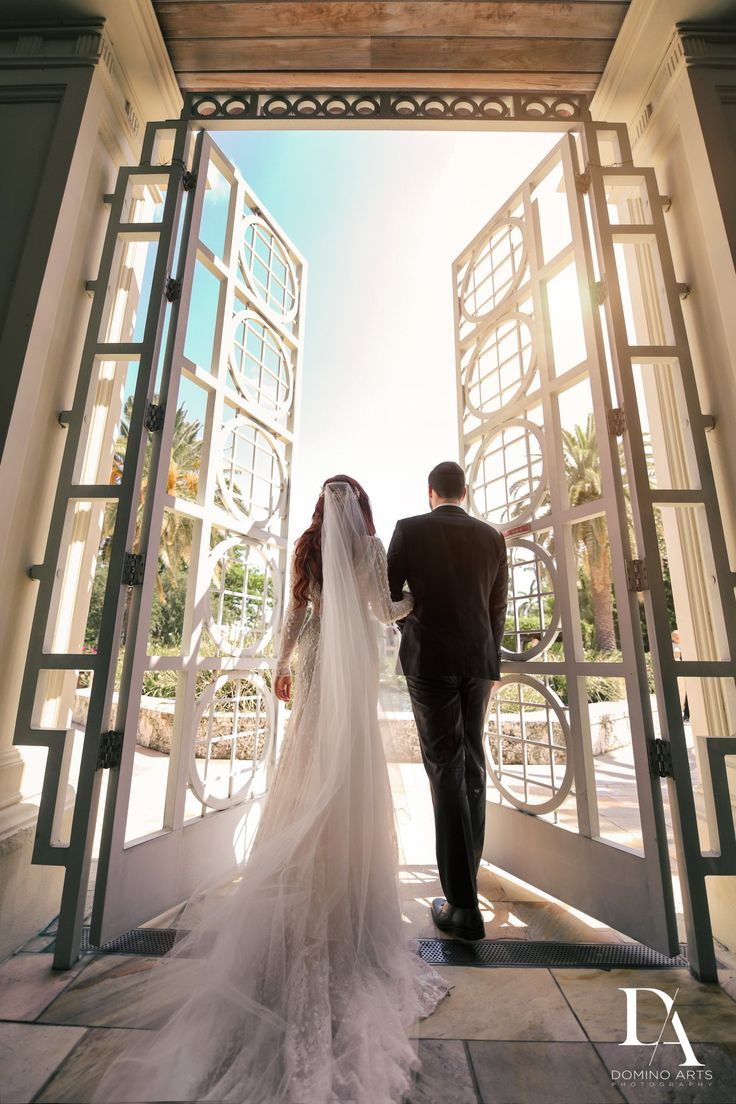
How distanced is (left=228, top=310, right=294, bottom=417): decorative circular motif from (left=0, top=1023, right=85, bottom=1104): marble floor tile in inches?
112

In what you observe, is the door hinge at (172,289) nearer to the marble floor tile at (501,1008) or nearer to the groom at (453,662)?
the groom at (453,662)

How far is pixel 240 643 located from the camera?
9.46ft

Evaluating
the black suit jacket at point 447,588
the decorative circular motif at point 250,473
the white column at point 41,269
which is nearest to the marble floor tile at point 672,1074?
the black suit jacket at point 447,588

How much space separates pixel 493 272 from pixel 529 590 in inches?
87.2

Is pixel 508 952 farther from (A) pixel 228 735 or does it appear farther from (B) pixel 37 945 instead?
(B) pixel 37 945

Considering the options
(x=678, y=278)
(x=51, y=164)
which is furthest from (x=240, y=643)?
(x=678, y=278)

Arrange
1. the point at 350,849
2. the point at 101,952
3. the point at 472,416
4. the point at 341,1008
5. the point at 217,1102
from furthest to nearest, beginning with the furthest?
the point at 472,416
the point at 101,952
the point at 350,849
the point at 341,1008
the point at 217,1102

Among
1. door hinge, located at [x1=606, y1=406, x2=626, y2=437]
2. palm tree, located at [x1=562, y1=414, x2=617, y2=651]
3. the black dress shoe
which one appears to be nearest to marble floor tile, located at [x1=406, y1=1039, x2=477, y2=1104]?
the black dress shoe

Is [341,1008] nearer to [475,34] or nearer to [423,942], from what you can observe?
[423,942]

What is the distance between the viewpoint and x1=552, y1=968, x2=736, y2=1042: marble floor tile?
58.4 inches

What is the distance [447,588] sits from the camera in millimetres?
2285

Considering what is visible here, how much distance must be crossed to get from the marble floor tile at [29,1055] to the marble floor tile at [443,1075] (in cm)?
99

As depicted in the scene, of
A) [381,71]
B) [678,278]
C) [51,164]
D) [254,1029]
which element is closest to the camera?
[254,1029]

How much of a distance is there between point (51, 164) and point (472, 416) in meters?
2.61
